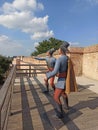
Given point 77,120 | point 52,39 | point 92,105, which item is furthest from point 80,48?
point 52,39

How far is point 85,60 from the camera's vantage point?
14562 millimetres

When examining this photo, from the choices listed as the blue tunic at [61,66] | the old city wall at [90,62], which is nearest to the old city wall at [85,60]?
the old city wall at [90,62]

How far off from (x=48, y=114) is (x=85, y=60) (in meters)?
9.12

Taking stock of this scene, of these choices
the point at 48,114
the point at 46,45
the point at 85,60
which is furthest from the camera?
the point at 46,45

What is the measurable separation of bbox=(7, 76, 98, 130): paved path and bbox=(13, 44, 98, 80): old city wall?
509 cm

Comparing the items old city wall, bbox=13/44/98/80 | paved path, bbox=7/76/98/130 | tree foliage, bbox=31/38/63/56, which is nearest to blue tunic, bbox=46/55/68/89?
paved path, bbox=7/76/98/130

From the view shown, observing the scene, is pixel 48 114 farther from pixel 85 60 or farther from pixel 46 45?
pixel 46 45

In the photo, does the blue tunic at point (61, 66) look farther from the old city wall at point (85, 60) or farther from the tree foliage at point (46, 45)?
the tree foliage at point (46, 45)

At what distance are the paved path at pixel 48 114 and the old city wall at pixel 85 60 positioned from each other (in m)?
5.09

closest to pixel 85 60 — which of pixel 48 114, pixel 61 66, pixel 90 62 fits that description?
pixel 90 62

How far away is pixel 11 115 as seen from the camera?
5.70m

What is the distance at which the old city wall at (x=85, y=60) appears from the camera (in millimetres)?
13070

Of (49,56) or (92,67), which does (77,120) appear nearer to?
(49,56)

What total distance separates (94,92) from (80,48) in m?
6.26
